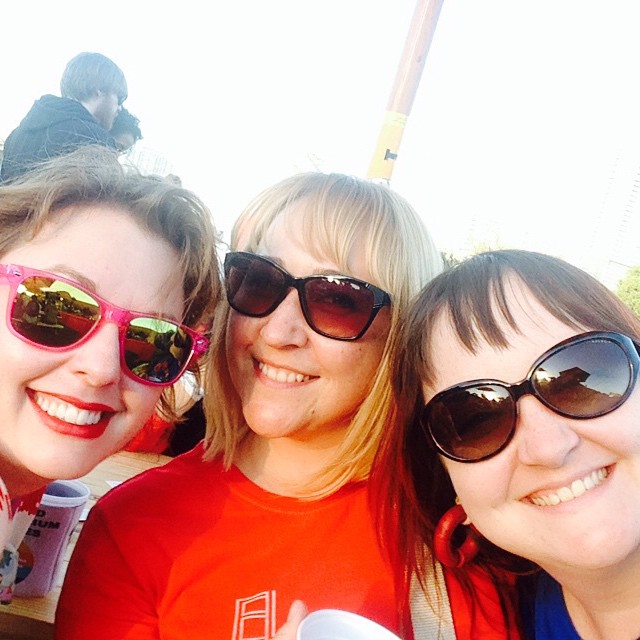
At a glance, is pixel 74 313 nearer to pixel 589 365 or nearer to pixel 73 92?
pixel 589 365

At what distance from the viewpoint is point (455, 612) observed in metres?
1.52

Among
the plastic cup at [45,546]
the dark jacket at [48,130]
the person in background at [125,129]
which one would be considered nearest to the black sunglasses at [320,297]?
the plastic cup at [45,546]

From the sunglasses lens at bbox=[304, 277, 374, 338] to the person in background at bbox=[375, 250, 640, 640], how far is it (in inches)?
5.4

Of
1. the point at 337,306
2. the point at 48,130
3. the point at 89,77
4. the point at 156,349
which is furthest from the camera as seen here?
the point at 89,77

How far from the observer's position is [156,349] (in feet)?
4.37

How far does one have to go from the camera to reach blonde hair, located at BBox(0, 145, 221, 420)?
1388mm

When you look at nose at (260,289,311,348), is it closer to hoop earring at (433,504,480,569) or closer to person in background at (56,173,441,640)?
person in background at (56,173,441,640)

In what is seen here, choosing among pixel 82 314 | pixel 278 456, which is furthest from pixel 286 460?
pixel 82 314

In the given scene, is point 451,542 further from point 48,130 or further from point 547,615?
point 48,130

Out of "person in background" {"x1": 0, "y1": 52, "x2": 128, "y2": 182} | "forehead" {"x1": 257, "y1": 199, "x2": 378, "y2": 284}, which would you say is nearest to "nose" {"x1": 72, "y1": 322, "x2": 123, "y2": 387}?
"forehead" {"x1": 257, "y1": 199, "x2": 378, "y2": 284}

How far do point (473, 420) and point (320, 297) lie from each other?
0.53 meters

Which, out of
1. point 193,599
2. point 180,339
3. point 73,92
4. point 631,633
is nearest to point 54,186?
point 180,339

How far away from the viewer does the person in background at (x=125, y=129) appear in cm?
417

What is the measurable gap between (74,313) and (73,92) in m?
3.07
